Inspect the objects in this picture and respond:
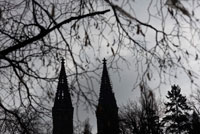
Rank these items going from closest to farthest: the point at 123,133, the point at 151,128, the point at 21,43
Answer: the point at 21,43 < the point at 151,128 < the point at 123,133

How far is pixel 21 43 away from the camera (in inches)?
239

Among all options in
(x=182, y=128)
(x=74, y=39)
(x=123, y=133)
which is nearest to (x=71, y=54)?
(x=74, y=39)

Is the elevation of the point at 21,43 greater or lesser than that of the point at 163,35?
greater

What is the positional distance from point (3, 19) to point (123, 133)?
2821 centimetres

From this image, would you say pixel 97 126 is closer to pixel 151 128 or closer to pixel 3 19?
pixel 151 128

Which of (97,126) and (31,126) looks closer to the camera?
(31,126)

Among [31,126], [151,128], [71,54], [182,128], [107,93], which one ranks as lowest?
[31,126]

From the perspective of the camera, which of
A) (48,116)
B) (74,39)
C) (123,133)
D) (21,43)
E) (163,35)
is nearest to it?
(163,35)

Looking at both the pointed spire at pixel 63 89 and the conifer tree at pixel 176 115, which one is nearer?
the pointed spire at pixel 63 89

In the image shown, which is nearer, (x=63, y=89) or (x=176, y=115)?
(x=63, y=89)

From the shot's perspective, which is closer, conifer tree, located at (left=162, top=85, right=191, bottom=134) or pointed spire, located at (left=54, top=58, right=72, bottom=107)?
pointed spire, located at (left=54, top=58, right=72, bottom=107)

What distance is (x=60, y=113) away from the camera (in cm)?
4538

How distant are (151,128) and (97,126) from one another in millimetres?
17695

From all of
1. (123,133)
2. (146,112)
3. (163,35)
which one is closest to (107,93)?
(123,133)
